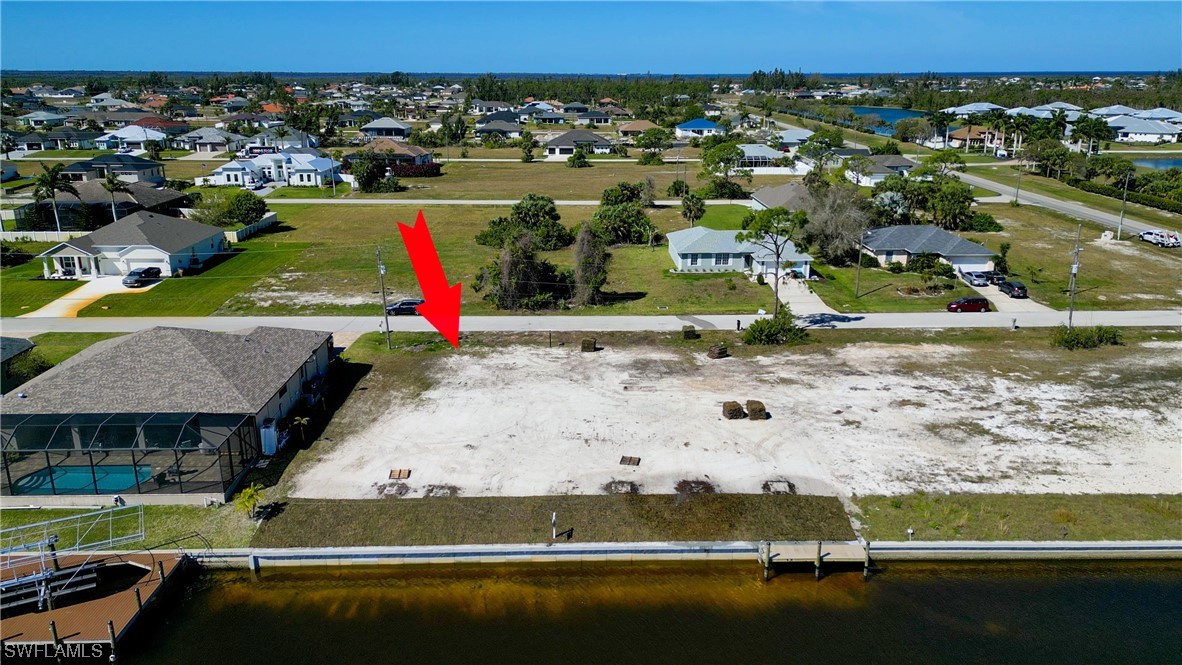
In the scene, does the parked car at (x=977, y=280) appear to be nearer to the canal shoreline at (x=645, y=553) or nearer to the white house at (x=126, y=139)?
the canal shoreline at (x=645, y=553)

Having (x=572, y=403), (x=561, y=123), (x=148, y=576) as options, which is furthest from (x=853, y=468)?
(x=561, y=123)

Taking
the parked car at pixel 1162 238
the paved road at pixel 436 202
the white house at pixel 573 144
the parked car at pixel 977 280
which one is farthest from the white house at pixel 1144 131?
the parked car at pixel 977 280

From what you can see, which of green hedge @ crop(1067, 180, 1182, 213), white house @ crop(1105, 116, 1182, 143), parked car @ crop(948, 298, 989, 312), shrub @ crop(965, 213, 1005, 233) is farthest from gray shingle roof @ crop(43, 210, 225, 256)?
white house @ crop(1105, 116, 1182, 143)

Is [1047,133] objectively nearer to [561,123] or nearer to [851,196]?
[851,196]

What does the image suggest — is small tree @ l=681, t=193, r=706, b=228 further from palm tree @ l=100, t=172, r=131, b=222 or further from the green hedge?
palm tree @ l=100, t=172, r=131, b=222

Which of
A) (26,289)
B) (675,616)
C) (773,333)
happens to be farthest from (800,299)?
(26,289)

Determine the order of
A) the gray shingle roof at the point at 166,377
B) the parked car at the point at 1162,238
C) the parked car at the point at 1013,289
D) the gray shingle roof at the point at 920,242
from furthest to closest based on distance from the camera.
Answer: the parked car at the point at 1162,238, the gray shingle roof at the point at 920,242, the parked car at the point at 1013,289, the gray shingle roof at the point at 166,377

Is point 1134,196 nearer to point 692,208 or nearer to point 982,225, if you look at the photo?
point 982,225

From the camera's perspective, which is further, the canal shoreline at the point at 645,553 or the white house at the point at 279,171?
the white house at the point at 279,171
